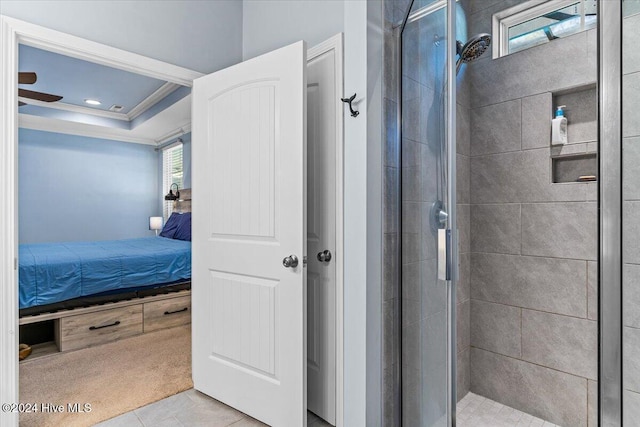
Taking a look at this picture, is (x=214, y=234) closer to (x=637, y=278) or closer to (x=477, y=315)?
(x=477, y=315)

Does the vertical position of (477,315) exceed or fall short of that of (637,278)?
it falls short

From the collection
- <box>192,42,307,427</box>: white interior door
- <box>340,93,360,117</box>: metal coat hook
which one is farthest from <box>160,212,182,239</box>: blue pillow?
<box>340,93,360,117</box>: metal coat hook

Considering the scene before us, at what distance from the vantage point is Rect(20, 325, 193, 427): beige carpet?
2004 mm

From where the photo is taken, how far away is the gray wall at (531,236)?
165cm

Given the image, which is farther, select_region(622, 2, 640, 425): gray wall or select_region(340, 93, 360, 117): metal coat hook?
select_region(340, 93, 360, 117): metal coat hook

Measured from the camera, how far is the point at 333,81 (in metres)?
1.82

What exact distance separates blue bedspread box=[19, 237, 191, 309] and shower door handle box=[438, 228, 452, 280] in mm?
3073

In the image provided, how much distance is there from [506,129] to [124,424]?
101 inches

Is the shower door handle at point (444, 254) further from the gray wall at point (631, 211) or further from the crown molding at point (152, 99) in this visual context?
the crown molding at point (152, 99)

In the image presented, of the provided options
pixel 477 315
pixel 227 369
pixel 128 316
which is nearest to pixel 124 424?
pixel 227 369

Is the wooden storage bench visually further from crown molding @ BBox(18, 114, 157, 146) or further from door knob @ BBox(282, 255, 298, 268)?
crown molding @ BBox(18, 114, 157, 146)

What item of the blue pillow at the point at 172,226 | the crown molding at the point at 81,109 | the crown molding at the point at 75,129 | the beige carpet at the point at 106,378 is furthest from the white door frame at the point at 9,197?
the crown molding at the point at 75,129

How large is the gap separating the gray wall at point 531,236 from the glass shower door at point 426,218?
57cm

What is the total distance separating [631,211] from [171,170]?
6451mm
